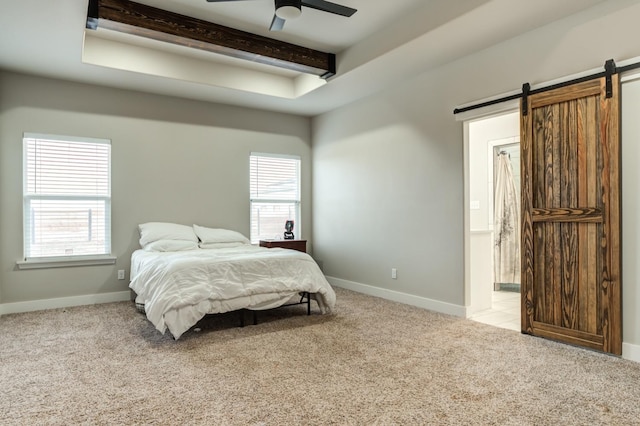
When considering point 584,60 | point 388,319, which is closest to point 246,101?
point 388,319

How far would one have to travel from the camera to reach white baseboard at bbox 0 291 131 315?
14.2 feet

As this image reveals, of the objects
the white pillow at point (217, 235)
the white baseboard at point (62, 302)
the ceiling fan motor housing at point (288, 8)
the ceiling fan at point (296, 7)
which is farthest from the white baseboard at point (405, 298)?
the ceiling fan motor housing at point (288, 8)

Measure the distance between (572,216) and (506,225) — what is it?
259 centimetres

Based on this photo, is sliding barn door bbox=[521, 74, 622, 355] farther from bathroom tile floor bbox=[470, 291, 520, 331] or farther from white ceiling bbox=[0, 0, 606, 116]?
white ceiling bbox=[0, 0, 606, 116]

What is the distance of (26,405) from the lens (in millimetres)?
2172

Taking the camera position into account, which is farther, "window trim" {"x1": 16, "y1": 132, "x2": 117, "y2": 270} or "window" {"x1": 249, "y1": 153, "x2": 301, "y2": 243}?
"window" {"x1": 249, "y1": 153, "x2": 301, "y2": 243}

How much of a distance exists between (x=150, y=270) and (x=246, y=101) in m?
2.89

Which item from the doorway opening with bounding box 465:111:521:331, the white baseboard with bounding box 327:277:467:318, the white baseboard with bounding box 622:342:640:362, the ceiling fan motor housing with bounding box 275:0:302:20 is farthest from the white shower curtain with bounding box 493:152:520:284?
the ceiling fan motor housing with bounding box 275:0:302:20

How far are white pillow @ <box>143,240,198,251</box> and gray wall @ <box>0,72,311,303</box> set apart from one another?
0.55 metres

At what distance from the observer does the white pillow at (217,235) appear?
200 inches

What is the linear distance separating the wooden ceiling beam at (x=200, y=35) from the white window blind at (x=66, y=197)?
6.16 ft

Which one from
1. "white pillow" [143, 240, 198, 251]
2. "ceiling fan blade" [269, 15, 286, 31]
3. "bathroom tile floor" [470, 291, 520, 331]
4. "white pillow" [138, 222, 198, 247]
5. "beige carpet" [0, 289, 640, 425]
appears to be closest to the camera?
"beige carpet" [0, 289, 640, 425]

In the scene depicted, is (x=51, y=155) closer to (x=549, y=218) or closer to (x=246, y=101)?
(x=246, y=101)

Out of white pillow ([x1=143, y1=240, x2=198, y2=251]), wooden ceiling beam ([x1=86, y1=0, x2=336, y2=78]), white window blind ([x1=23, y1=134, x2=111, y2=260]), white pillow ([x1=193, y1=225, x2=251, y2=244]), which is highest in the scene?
wooden ceiling beam ([x1=86, y1=0, x2=336, y2=78])
